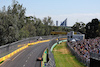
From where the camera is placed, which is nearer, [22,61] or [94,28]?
[22,61]

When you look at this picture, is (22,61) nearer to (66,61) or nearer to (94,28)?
(66,61)

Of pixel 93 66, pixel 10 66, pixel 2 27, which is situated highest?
pixel 2 27

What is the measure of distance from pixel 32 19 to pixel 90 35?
5149 cm

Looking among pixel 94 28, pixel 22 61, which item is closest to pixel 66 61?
pixel 22 61

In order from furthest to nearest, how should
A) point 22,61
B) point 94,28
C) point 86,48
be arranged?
point 94,28
point 86,48
point 22,61

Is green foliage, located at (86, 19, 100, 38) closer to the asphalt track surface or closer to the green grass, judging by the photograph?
the green grass

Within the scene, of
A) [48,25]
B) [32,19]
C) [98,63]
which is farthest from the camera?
[48,25]

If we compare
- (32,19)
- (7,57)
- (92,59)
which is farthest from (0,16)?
(32,19)

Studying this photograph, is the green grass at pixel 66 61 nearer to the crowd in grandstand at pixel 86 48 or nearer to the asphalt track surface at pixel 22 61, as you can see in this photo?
the crowd in grandstand at pixel 86 48

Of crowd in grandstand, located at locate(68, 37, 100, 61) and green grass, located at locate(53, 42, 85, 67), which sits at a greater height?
crowd in grandstand, located at locate(68, 37, 100, 61)

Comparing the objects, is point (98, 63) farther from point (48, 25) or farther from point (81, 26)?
point (81, 26)

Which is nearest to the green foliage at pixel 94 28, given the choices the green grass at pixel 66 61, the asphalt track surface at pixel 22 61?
the green grass at pixel 66 61

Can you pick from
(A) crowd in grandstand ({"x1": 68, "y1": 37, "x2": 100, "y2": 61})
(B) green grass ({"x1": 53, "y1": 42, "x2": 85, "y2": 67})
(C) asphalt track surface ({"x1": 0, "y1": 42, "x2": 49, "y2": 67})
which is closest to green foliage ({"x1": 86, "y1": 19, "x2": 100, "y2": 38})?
(A) crowd in grandstand ({"x1": 68, "y1": 37, "x2": 100, "y2": 61})

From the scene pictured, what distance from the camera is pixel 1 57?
2662 cm
